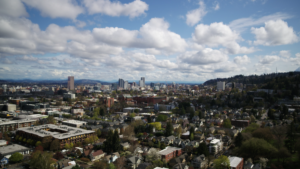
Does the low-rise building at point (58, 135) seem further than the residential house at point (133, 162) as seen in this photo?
Yes

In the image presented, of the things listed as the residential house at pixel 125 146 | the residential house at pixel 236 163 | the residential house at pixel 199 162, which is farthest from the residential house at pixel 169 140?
the residential house at pixel 236 163

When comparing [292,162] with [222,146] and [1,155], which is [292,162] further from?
[1,155]

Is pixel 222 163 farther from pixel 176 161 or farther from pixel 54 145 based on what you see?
pixel 54 145

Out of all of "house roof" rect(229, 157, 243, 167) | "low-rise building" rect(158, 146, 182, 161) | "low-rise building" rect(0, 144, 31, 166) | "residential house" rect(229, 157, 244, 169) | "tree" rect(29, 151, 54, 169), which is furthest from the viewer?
"low-rise building" rect(158, 146, 182, 161)

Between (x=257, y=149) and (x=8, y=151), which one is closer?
(x=257, y=149)

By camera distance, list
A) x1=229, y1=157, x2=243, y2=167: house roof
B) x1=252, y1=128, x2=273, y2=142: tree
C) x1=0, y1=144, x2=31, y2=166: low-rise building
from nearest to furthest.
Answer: x1=229, y1=157, x2=243, y2=167: house roof < x1=0, y1=144, x2=31, y2=166: low-rise building < x1=252, y1=128, x2=273, y2=142: tree

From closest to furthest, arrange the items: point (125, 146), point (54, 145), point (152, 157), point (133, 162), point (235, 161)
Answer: point (235, 161) < point (133, 162) < point (152, 157) < point (54, 145) < point (125, 146)

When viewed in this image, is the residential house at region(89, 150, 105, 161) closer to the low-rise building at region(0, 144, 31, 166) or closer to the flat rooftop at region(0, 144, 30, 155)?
the low-rise building at region(0, 144, 31, 166)

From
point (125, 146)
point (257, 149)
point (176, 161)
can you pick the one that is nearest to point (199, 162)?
point (176, 161)

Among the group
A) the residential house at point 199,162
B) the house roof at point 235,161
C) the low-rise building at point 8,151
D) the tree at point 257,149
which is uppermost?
the tree at point 257,149

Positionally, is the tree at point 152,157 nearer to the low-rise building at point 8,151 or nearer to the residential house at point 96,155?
the residential house at point 96,155

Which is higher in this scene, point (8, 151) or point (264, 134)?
point (264, 134)

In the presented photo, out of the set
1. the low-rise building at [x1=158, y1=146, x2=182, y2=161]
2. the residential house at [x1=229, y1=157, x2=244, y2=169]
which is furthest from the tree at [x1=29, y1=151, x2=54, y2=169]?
the residential house at [x1=229, y1=157, x2=244, y2=169]
